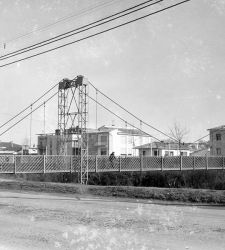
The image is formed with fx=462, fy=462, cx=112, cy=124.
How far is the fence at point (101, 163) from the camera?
28422 mm

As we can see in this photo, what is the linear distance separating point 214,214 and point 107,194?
849 centimetres

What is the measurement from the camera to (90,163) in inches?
1304

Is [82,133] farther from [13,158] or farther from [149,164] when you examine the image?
[149,164]

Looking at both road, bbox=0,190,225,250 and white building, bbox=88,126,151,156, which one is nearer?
road, bbox=0,190,225,250

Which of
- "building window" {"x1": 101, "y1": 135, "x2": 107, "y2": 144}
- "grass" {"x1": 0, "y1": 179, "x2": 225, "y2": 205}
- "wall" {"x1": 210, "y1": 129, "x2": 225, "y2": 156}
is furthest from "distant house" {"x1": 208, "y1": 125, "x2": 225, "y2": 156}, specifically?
"grass" {"x1": 0, "y1": 179, "x2": 225, "y2": 205}

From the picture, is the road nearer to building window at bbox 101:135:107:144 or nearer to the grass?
the grass

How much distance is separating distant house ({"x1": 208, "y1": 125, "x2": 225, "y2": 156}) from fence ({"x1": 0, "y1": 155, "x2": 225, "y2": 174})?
47.3 m

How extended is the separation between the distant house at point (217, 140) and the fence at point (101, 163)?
155 ft

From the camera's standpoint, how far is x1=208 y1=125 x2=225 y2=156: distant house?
89.6 metres

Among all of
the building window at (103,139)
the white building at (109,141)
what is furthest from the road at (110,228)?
the building window at (103,139)

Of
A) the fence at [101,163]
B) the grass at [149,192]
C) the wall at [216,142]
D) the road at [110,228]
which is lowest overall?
the road at [110,228]

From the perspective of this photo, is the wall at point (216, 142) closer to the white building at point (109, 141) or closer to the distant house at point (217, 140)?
the distant house at point (217, 140)

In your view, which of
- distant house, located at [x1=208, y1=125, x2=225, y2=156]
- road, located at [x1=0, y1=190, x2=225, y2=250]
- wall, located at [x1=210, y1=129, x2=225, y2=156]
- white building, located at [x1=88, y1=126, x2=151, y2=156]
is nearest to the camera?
road, located at [x1=0, y1=190, x2=225, y2=250]

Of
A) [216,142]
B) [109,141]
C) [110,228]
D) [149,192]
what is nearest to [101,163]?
[149,192]
